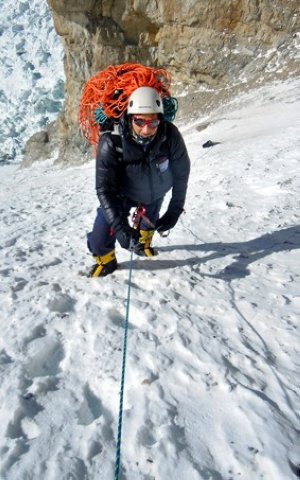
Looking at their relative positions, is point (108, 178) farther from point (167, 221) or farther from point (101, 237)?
point (167, 221)

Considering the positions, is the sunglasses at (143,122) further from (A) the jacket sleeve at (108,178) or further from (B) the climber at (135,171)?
(A) the jacket sleeve at (108,178)

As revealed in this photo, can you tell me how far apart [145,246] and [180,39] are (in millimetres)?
23366

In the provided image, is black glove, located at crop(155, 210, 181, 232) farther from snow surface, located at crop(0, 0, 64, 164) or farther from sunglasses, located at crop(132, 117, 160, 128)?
snow surface, located at crop(0, 0, 64, 164)

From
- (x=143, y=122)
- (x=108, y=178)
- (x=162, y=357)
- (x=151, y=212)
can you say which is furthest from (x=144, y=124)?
(x=162, y=357)

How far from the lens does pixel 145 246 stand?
4602mm

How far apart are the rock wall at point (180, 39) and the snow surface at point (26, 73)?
9197mm

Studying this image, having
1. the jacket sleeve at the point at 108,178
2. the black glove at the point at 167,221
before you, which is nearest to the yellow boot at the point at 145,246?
the black glove at the point at 167,221

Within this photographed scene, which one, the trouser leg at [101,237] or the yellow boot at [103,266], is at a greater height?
the trouser leg at [101,237]

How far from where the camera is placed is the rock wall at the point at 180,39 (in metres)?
20.8

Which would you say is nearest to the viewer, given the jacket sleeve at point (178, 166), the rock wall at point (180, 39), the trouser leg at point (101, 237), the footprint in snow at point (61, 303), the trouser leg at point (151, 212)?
the footprint in snow at point (61, 303)

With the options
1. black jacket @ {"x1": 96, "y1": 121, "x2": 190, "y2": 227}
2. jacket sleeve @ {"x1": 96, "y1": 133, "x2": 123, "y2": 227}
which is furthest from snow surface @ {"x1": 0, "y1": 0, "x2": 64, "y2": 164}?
jacket sleeve @ {"x1": 96, "y1": 133, "x2": 123, "y2": 227}

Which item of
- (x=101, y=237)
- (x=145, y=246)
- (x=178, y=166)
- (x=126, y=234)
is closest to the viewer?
(x=126, y=234)

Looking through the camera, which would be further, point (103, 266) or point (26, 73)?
point (26, 73)

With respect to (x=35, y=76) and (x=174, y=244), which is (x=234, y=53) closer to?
(x=174, y=244)
